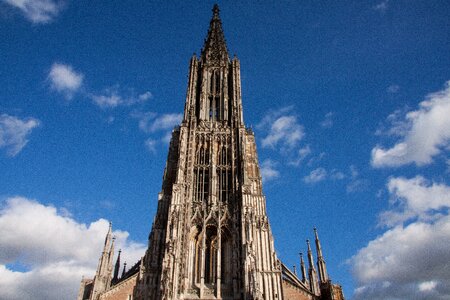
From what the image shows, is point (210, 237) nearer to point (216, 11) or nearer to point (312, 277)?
point (312, 277)

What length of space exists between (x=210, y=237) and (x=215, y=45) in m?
26.2

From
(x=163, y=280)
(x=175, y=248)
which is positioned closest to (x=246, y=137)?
(x=175, y=248)

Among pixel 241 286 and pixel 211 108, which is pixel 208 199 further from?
pixel 211 108

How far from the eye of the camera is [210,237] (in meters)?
30.7

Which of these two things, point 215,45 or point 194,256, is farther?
point 215,45

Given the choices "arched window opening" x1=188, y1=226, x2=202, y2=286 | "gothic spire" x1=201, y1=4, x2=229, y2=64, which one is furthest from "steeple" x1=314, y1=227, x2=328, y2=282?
"gothic spire" x1=201, y1=4, x2=229, y2=64

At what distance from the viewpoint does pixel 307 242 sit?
109ft

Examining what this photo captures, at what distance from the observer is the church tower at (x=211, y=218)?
27172 mm

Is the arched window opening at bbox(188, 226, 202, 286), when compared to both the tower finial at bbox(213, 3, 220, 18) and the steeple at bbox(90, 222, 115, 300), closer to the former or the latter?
the steeple at bbox(90, 222, 115, 300)

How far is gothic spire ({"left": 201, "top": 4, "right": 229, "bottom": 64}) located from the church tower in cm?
605

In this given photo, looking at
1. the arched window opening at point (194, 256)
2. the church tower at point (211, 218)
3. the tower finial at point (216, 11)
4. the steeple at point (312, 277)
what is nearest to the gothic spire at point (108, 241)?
the church tower at point (211, 218)

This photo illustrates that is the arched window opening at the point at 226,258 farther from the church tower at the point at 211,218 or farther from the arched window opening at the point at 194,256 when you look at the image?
the arched window opening at the point at 194,256

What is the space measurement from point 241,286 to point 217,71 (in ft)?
82.3

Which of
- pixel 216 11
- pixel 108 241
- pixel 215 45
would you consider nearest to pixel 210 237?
pixel 108 241
